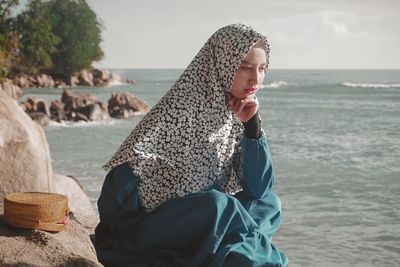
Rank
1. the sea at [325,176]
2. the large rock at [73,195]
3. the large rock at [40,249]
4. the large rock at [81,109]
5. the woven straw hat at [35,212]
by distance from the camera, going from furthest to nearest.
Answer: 1. the large rock at [81,109]
2. the sea at [325,176]
3. the large rock at [73,195]
4. the woven straw hat at [35,212]
5. the large rock at [40,249]

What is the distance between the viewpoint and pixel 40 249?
8.46 feet

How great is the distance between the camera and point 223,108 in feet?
9.36

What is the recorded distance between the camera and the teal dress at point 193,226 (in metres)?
2.52

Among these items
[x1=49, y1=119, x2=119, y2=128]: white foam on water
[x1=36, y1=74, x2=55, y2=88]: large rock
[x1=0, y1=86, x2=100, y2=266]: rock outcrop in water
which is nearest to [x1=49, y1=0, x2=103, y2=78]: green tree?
[x1=36, y1=74, x2=55, y2=88]: large rock

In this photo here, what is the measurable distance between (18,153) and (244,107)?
68.1 inches

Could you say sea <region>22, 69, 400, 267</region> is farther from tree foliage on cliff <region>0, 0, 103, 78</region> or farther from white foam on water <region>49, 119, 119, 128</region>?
tree foliage on cliff <region>0, 0, 103, 78</region>

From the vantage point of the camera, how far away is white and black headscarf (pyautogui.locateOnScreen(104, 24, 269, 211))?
108 inches

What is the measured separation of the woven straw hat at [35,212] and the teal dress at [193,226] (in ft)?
0.68

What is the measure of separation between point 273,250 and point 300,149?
10299 millimetres

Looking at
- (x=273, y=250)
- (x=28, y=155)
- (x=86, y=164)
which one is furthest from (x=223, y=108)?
(x=86, y=164)

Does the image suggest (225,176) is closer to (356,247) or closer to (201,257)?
(201,257)

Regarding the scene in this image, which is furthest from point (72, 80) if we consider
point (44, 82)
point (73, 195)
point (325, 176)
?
point (73, 195)

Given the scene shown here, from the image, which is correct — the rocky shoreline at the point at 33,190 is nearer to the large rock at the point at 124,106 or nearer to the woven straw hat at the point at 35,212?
the woven straw hat at the point at 35,212

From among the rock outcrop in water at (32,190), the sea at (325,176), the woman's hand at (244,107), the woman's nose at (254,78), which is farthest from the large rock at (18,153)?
the sea at (325,176)
